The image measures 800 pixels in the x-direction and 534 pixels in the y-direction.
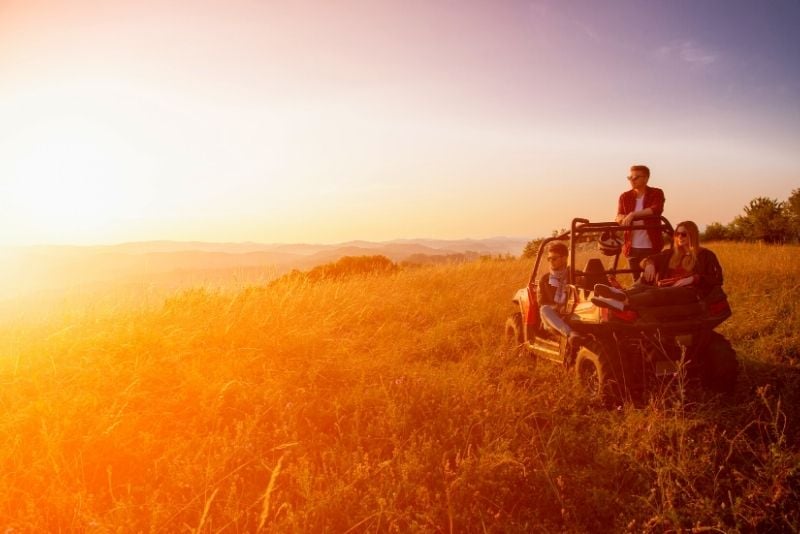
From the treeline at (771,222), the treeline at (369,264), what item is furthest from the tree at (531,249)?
the treeline at (771,222)

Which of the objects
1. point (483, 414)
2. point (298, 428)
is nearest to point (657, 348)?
point (483, 414)

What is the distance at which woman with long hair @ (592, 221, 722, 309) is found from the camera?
181 inches

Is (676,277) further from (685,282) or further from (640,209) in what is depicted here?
(640,209)

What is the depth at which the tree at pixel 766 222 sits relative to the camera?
2034cm

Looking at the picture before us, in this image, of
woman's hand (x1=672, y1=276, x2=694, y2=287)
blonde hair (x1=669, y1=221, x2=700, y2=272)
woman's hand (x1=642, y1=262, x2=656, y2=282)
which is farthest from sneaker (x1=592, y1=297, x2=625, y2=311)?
woman's hand (x1=642, y1=262, x2=656, y2=282)

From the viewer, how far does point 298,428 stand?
4.12 metres

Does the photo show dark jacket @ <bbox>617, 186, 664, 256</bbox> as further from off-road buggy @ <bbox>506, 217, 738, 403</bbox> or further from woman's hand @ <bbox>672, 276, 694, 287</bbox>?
off-road buggy @ <bbox>506, 217, 738, 403</bbox>

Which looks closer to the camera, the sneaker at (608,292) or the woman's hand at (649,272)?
the sneaker at (608,292)

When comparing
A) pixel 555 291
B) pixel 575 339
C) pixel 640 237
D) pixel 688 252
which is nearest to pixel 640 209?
pixel 640 237

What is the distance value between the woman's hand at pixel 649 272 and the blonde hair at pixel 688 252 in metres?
0.25

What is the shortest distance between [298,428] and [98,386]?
83.6 inches

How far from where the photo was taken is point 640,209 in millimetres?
6199

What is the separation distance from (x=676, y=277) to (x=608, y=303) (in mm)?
1082

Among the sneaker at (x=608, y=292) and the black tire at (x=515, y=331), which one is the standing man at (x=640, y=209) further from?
the sneaker at (x=608, y=292)
